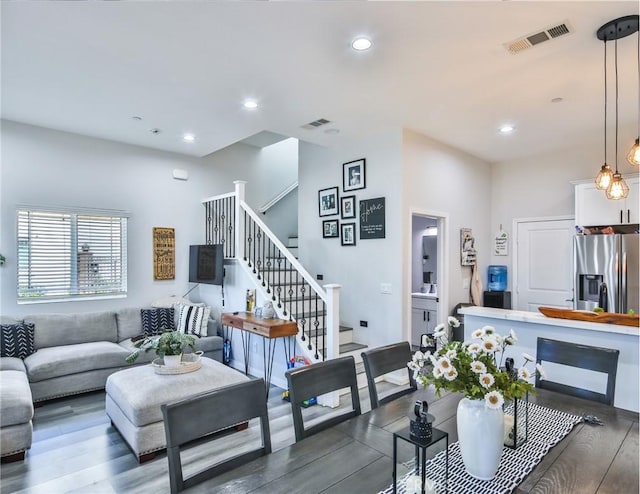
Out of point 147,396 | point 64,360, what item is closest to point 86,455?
point 147,396

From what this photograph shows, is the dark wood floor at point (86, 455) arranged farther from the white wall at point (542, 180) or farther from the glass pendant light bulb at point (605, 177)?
the white wall at point (542, 180)

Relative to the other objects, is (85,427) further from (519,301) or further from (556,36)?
(519,301)

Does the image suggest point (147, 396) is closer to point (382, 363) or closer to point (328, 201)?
point (382, 363)

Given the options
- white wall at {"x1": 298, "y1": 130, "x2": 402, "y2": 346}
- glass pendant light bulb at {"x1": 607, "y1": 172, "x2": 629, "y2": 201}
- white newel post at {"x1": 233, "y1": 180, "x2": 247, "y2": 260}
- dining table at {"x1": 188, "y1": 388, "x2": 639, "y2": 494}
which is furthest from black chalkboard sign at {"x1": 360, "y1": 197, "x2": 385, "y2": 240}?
dining table at {"x1": 188, "y1": 388, "x2": 639, "y2": 494}

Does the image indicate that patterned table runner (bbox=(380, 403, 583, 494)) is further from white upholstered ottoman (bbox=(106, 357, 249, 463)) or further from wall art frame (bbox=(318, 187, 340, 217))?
wall art frame (bbox=(318, 187, 340, 217))

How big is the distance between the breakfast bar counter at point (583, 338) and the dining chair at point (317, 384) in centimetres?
176

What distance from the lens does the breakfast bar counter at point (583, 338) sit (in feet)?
9.29

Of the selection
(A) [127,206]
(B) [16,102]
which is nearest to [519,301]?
(A) [127,206]

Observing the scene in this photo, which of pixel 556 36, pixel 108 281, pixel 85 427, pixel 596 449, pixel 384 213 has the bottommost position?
pixel 85 427

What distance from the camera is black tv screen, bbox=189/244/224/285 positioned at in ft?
17.3

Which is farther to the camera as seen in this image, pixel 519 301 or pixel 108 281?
pixel 519 301

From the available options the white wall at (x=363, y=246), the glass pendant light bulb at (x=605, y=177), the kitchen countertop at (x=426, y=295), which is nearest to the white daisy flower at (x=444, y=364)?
the glass pendant light bulb at (x=605, y=177)

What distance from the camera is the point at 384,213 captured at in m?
4.76

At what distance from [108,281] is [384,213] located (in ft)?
12.7
